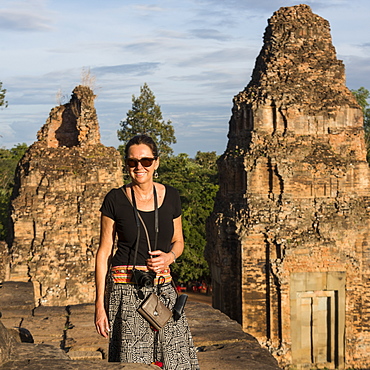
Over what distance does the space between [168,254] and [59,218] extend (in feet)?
27.3

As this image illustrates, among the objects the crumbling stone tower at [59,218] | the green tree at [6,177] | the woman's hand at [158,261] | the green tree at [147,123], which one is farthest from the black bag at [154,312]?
the green tree at [147,123]

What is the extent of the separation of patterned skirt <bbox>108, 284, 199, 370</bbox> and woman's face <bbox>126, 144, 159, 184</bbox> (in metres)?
0.67

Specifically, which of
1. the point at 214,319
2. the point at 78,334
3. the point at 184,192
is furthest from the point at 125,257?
the point at 184,192

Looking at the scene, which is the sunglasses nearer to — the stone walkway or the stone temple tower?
the stone walkway

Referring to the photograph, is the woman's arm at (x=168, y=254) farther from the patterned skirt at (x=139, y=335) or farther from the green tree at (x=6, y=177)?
the green tree at (x=6, y=177)

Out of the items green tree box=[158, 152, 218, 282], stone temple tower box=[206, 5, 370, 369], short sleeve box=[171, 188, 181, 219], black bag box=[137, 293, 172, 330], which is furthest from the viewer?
green tree box=[158, 152, 218, 282]

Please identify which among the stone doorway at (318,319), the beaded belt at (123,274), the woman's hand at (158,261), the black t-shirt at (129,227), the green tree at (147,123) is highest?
the green tree at (147,123)

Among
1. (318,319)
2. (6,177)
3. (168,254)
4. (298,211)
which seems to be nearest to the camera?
(168,254)

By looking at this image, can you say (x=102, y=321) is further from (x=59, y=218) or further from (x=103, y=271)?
(x=59, y=218)

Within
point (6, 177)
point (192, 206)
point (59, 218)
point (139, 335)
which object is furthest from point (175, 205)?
point (6, 177)

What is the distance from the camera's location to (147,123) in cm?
4000

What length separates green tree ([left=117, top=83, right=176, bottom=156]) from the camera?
130ft

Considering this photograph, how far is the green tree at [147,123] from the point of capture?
39.7m

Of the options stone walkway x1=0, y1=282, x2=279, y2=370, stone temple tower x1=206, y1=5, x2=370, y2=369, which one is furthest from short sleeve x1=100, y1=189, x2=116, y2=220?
stone temple tower x1=206, y1=5, x2=370, y2=369
